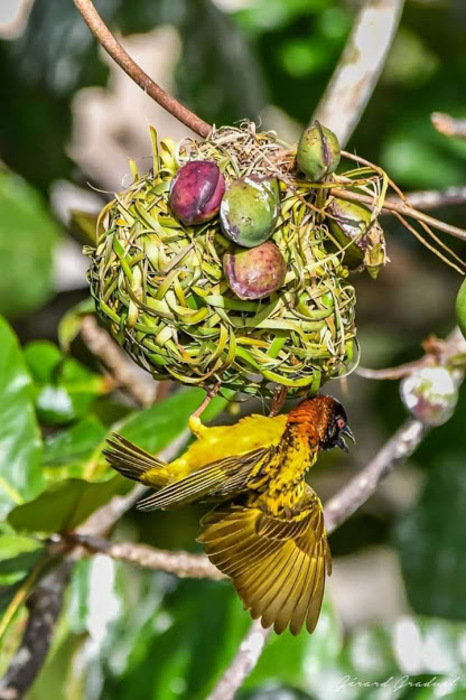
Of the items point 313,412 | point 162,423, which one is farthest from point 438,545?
point 313,412

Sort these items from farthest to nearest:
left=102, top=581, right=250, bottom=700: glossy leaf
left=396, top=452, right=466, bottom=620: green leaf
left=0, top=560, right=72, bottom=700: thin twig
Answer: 1. left=396, top=452, right=466, bottom=620: green leaf
2. left=102, top=581, right=250, bottom=700: glossy leaf
3. left=0, top=560, right=72, bottom=700: thin twig

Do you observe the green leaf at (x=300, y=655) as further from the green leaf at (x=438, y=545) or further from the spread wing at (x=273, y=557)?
the spread wing at (x=273, y=557)

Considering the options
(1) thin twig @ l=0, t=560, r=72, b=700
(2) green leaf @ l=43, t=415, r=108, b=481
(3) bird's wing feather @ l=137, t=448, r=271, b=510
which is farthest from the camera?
(2) green leaf @ l=43, t=415, r=108, b=481

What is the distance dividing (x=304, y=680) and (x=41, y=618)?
0.57 m

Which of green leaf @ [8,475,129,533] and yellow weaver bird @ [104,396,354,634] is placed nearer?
yellow weaver bird @ [104,396,354,634]

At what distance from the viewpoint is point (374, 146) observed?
11.0ft

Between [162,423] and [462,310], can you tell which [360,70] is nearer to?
[162,423]

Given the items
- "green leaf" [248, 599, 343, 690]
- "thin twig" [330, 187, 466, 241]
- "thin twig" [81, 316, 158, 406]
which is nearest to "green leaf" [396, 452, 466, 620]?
"green leaf" [248, 599, 343, 690]

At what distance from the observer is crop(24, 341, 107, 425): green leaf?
269 cm

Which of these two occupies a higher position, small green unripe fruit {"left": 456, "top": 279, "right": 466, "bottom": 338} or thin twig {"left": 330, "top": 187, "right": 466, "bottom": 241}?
thin twig {"left": 330, "top": 187, "right": 466, "bottom": 241}

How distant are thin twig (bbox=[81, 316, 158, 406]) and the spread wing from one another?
779 mm

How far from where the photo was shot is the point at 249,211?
1379 mm

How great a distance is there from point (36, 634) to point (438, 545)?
1219 millimetres

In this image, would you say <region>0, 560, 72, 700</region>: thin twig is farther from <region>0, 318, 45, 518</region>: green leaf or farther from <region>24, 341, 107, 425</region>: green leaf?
<region>24, 341, 107, 425</region>: green leaf
